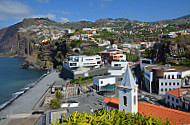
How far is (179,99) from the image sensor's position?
74.7ft

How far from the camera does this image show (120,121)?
11648mm

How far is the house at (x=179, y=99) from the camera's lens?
70.3ft

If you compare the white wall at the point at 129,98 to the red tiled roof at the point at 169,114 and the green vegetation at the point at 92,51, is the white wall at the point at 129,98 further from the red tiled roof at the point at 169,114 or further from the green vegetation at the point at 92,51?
the green vegetation at the point at 92,51

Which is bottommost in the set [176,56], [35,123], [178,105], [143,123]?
[35,123]

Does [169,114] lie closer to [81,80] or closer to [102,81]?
[102,81]

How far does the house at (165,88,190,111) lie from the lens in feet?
70.3

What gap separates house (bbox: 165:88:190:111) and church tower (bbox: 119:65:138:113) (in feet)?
33.9

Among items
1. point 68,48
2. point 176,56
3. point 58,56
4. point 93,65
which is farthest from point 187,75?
point 58,56

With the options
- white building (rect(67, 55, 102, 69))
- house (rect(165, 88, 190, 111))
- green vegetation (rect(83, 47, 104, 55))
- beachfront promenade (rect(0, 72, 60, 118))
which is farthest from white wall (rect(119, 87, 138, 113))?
green vegetation (rect(83, 47, 104, 55))

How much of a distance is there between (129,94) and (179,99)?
12.0m

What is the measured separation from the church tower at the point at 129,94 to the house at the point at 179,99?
10334 millimetres

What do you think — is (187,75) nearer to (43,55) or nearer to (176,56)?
(176,56)

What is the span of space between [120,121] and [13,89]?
40632 millimetres

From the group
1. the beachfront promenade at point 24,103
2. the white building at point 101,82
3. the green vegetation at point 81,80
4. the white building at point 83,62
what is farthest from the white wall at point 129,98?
the white building at point 83,62
